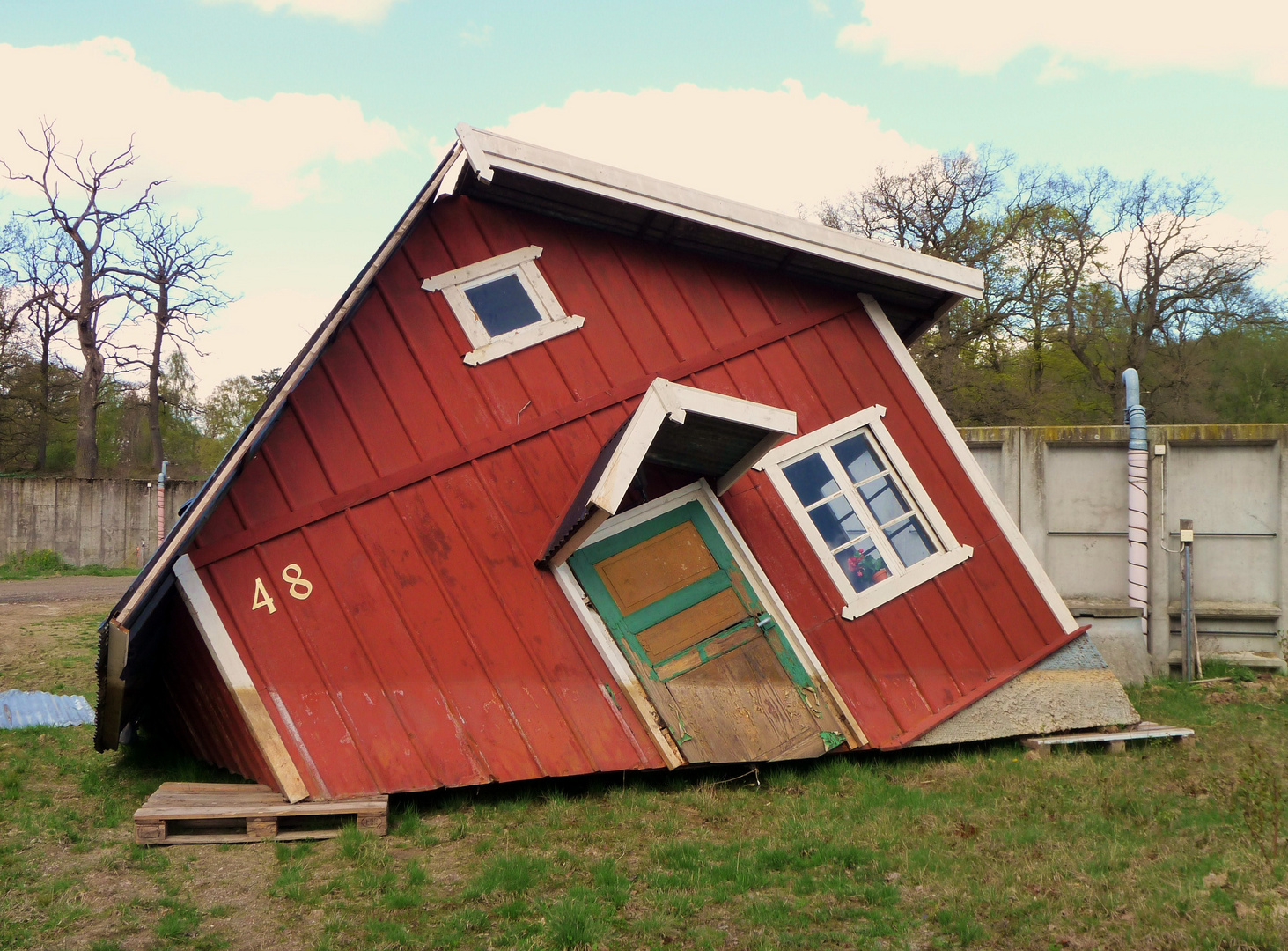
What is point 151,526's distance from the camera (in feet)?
87.4

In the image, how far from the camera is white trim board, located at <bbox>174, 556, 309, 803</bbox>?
6.17 m

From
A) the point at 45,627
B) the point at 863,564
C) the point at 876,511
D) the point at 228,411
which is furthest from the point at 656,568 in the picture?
the point at 228,411

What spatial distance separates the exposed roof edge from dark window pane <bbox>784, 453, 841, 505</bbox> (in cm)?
341

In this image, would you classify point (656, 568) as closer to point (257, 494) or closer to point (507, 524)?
point (507, 524)

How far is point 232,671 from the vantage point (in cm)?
634

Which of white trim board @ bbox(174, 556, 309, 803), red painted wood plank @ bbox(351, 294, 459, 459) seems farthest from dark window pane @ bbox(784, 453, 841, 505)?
white trim board @ bbox(174, 556, 309, 803)

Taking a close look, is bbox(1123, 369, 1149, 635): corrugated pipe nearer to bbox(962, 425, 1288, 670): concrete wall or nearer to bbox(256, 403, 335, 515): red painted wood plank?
bbox(962, 425, 1288, 670): concrete wall

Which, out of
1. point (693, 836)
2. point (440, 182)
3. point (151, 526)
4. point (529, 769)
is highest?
point (151, 526)

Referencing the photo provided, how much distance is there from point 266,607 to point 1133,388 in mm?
8900

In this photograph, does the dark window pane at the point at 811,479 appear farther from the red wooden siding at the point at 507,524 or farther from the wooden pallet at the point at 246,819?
the wooden pallet at the point at 246,819

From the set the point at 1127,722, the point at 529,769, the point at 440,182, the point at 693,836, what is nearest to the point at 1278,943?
the point at 693,836

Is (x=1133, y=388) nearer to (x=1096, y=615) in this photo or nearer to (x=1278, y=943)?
(x=1096, y=615)

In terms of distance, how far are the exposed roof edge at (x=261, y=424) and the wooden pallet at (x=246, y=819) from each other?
1192 mm

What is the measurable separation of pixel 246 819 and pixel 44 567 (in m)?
22.6
